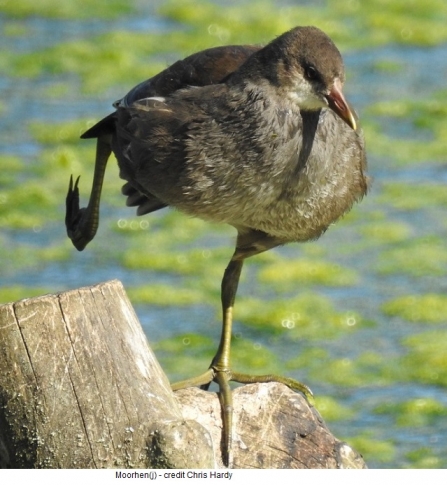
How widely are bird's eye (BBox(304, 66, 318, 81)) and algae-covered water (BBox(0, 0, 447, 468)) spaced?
2067mm

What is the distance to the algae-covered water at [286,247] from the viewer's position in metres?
5.64

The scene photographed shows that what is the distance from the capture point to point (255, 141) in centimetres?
368

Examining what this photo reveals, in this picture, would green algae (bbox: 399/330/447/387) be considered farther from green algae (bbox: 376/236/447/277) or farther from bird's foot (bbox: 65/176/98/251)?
bird's foot (bbox: 65/176/98/251)

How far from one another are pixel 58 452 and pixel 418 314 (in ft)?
10.8

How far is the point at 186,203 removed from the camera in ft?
12.7

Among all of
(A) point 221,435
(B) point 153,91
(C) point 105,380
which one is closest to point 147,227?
(B) point 153,91

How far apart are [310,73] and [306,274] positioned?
2.85 m

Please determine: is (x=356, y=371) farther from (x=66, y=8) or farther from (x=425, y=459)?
(x=66, y=8)

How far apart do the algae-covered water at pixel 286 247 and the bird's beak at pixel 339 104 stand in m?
2.01

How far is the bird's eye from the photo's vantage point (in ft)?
11.7

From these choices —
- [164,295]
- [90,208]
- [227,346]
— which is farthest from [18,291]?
[227,346]

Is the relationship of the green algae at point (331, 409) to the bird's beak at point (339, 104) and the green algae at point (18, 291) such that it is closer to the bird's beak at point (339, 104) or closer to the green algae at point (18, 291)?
the green algae at point (18, 291)

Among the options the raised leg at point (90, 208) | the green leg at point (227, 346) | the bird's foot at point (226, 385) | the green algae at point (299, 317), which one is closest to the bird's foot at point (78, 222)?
the raised leg at point (90, 208)

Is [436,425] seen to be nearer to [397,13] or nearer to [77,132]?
[77,132]
